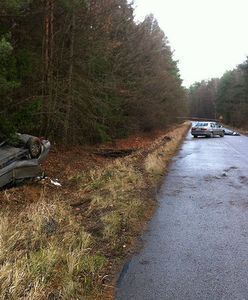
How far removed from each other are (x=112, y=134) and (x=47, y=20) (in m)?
13.7

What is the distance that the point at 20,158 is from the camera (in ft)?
39.5

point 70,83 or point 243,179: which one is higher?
point 70,83

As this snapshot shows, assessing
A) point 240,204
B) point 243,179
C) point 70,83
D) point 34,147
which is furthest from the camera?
point 70,83

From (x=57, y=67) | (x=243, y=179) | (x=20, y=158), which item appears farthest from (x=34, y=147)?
(x=57, y=67)

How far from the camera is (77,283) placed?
4.75m

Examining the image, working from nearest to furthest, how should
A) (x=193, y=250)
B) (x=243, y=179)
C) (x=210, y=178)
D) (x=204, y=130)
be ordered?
(x=193, y=250)
(x=243, y=179)
(x=210, y=178)
(x=204, y=130)

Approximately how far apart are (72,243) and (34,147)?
7.29 metres

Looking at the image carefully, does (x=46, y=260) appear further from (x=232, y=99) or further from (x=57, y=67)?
(x=232, y=99)

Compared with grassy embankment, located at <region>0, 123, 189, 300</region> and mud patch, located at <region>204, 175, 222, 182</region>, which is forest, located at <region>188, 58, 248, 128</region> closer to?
mud patch, located at <region>204, 175, 222, 182</region>

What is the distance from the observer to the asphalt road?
4.90 meters

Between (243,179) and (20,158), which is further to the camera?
(243,179)

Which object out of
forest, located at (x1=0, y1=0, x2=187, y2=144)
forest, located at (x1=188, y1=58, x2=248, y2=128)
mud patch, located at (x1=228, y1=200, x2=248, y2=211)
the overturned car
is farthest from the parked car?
mud patch, located at (x1=228, y1=200, x2=248, y2=211)

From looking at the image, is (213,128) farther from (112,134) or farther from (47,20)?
(47,20)

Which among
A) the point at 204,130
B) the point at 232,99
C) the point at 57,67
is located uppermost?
the point at 57,67
